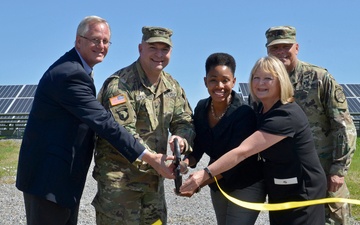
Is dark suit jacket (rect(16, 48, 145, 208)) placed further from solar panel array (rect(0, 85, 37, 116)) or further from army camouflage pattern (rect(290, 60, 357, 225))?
solar panel array (rect(0, 85, 37, 116))

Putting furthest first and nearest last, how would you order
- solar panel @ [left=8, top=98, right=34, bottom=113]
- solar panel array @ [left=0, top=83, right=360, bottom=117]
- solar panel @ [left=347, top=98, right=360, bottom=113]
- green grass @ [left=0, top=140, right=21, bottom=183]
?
solar panel @ [left=8, top=98, right=34, bottom=113], solar panel array @ [left=0, top=83, right=360, bottom=117], solar panel @ [left=347, top=98, right=360, bottom=113], green grass @ [left=0, top=140, right=21, bottom=183]

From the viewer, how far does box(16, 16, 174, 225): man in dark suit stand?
15.0ft

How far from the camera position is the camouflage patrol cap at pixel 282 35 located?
536 centimetres

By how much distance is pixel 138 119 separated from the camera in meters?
5.13

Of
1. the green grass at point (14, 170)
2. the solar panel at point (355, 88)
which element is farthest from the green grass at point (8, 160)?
the solar panel at point (355, 88)

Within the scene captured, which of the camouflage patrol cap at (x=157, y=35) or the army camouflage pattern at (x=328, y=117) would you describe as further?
the army camouflage pattern at (x=328, y=117)

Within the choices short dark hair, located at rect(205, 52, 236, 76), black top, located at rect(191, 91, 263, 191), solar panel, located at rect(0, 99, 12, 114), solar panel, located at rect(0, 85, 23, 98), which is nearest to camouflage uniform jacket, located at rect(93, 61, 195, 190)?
black top, located at rect(191, 91, 263, 191)

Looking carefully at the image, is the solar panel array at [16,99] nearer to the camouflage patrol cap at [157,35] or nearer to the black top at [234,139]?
the camouflage patrol cap at [157,35]

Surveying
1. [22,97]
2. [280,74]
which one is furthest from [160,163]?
[22,97]

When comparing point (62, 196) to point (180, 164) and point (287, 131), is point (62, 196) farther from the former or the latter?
point (287, 131)

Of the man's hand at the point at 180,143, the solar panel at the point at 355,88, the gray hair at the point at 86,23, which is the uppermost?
the gray hair at the point at 86,23

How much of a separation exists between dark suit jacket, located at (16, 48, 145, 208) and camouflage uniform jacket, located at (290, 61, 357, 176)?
1.70m

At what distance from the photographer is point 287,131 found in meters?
4.37

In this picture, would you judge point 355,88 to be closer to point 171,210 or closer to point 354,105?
point 354,105
